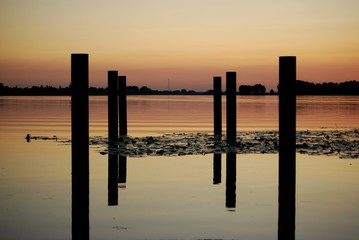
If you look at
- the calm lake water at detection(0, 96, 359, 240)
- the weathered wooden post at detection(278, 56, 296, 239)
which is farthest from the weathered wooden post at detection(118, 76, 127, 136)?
the weathered wooden post at detection(278, 56, 296, 239)

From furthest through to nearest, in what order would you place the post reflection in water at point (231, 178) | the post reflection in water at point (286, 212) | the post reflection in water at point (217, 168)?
the post reflection in water at point (217, 168), the post reflection in water at point (231, 178), the post reflection in water at point (286, 212)

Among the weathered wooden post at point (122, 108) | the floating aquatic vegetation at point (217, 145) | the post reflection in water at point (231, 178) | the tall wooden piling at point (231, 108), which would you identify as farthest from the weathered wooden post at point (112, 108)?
the post reflection in water at point (231, 178)

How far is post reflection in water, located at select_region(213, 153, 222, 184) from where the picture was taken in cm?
1566

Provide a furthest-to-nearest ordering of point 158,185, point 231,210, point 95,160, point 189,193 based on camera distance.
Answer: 1. point 95,160
2. point 158,185
3. point 189,193
4. point 231,210

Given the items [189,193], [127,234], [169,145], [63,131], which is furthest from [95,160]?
[63,131]

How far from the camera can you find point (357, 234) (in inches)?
392

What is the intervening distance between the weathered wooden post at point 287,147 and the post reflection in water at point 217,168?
4934 millimetres

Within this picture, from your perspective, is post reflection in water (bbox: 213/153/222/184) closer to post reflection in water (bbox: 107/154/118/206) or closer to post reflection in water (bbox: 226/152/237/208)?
post reflection in water (bbox: 226/152/237/208)

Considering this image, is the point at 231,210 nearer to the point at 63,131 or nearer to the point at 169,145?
the point at 169,145

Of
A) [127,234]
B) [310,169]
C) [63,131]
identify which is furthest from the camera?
[63,131]

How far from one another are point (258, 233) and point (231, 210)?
5.78ft

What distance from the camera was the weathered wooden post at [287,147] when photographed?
10141mm

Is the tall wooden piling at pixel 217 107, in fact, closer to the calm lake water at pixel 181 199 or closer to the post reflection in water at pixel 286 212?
the calm lake water at pixel 181 199

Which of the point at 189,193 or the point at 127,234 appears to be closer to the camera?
the point at 127,234
